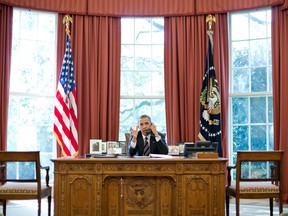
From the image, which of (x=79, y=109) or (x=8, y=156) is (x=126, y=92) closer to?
(x=79, y=109)

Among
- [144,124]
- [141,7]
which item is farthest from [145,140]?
[141,7]

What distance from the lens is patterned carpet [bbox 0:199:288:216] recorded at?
5.86 m

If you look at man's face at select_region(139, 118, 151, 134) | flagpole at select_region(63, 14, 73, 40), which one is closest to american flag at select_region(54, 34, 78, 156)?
flagpole at select_region(63, 14, 73, 40)

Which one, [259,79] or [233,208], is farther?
[259,79]

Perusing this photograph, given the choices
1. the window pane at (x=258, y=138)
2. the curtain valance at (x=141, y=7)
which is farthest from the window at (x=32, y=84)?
the window pane at (x=258, y=138)

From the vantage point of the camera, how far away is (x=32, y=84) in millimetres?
7457

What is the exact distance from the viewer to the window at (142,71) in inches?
307

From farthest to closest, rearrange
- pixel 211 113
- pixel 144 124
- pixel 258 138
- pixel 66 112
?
pixel 258 138 → pixel 211 113 → pixel 66 112 → pixel 144 124

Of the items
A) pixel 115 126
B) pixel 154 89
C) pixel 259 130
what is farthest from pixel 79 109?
pixel 259 130

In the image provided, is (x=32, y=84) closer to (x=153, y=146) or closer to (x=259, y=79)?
(x=153, y=146)

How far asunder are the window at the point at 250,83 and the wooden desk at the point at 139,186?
108 inches

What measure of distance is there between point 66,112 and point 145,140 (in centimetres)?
155

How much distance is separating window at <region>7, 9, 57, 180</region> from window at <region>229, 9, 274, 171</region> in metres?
3.13

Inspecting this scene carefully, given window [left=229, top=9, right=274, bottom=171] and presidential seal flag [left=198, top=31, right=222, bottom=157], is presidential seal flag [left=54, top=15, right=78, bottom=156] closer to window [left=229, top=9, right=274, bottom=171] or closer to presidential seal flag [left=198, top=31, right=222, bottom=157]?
presidential seal flag [left=198, top=31, right=222, bottom=157]
